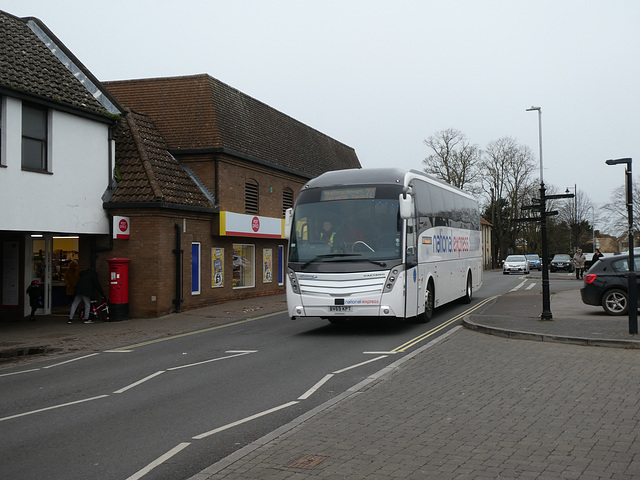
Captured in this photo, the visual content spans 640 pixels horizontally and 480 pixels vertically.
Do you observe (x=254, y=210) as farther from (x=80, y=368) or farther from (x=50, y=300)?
(x=80, y=368)

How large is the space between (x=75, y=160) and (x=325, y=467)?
15321 millimetres

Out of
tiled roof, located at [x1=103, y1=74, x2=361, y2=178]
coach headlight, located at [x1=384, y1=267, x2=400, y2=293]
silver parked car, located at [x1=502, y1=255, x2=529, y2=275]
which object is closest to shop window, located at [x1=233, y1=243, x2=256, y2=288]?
tiled roof, located at [x1=103, y1=74, x2=361, y2=178]

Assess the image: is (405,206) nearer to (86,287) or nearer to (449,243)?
(449,243)

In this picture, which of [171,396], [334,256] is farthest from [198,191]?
[171,396]

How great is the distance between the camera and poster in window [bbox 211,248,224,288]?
72.4 feet

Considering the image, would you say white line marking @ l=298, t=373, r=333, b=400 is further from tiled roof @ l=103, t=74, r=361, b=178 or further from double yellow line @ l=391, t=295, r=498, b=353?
tiled roof @ l=103, t=74, r=361, b=178

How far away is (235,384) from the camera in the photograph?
28.9 ft

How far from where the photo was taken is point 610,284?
16.2 meters

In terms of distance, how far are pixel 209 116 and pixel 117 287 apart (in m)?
8.04

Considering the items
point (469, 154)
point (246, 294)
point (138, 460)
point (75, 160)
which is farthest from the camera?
point (469, 154)

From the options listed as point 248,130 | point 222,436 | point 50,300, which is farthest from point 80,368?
point 248,130

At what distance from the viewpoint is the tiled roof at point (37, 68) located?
16.4 metres

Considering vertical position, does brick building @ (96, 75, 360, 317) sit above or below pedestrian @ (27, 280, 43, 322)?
above

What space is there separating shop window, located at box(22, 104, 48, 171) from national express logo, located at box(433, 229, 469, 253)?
1042 cm
